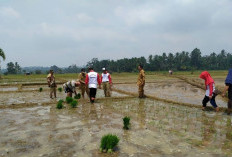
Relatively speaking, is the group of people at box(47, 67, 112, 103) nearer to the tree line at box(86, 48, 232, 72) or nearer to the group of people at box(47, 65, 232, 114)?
the group of people at box(47, 65, 232, 114)

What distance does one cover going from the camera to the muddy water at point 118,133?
4.58m

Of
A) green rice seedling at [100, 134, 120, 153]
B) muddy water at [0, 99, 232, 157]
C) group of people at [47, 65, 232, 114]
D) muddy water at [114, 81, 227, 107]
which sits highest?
group of people at [47, 65, 232, 114]

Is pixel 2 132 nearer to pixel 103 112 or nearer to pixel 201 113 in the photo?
pixel 103 112

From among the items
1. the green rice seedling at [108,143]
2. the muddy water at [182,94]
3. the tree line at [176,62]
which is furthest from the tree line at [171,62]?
the green rice seedling at [108,143]

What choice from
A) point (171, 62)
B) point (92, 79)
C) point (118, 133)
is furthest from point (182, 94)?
point (171, 62)

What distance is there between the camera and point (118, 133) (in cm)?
585

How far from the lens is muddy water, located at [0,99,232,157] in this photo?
15.0 feet

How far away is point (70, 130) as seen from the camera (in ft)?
19.9

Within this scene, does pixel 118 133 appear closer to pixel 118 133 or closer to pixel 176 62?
pixel 118 133

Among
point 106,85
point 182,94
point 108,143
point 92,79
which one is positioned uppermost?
point 92,79

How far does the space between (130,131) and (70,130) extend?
6.00ft

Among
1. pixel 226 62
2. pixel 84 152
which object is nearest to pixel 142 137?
pixel 84 152

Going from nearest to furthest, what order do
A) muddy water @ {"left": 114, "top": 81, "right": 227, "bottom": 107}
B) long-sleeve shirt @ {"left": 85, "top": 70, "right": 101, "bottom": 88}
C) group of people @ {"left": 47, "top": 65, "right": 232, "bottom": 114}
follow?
1. group of people @ {"left": 47, "top": 65, "right": 232, "bottom": 114}
2. long-sleeve shirt @ {"left": 85, "top": 70, "right": 101, "bottom": 88}
3. muddy water @ {"left": 114, "top": 81, "right": 227, "bottom": 107}

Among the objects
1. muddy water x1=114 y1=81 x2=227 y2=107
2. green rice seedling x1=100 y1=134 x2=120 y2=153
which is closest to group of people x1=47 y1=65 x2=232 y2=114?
muddy water x1=114 y1=81 x2=227 y2=107
